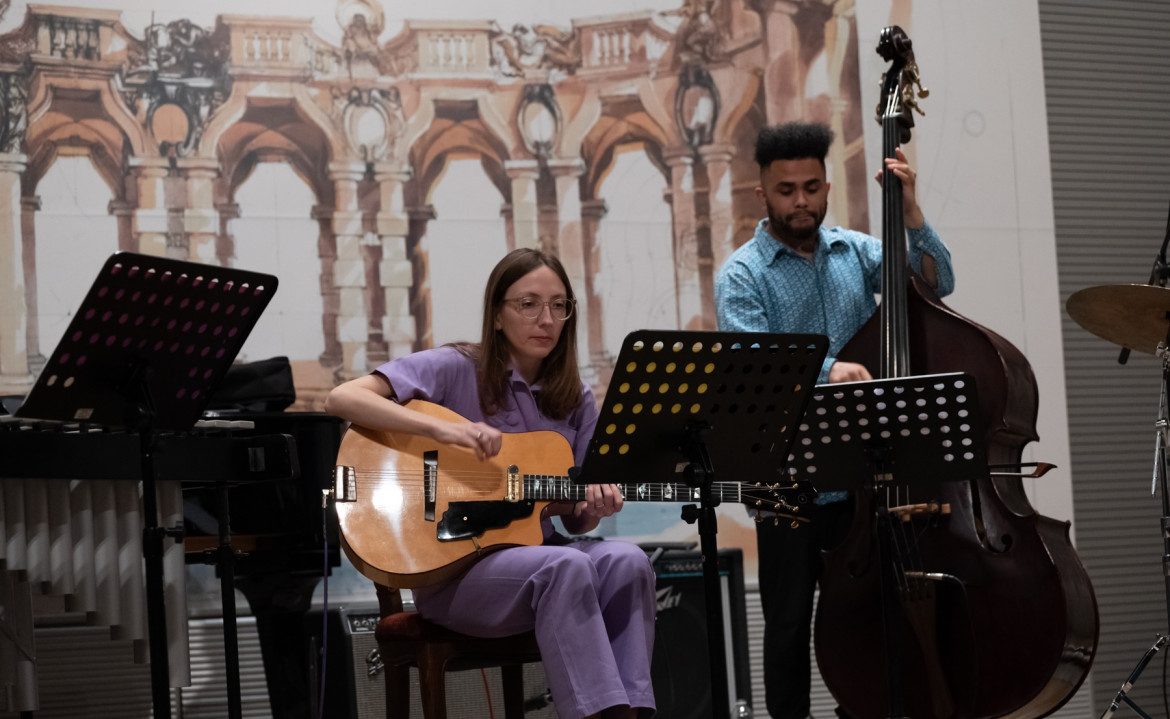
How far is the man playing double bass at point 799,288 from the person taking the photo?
3.67 m

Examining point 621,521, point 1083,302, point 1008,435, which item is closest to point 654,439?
point 1008,435

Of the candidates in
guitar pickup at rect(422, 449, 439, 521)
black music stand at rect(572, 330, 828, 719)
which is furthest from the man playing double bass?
guitar pickup at rect(422, 449, 439, 521)

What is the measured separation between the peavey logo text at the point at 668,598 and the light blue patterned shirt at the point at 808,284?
105cm

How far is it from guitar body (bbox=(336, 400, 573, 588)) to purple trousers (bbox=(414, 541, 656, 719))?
0.08 m

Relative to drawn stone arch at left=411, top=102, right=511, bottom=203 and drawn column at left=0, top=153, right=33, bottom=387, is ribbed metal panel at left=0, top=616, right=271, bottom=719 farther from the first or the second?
drawn stone arch at left=411, top=102, right=511, bottom=203

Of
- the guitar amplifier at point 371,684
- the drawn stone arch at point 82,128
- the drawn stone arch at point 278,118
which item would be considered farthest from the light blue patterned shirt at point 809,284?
the drawn stone arch at point 82,128

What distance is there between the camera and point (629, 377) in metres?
2.70

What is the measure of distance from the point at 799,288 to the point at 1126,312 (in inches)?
41.8

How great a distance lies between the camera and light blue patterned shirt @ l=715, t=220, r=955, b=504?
383cm

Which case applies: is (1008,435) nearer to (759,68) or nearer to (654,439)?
(654,439)

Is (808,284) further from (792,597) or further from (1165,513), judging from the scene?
(1165,513)

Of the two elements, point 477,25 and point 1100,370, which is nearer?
point 477,25

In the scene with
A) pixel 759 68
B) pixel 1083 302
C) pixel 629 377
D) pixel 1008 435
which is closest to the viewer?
pixel 629 377

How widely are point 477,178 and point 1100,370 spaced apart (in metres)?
2.86
